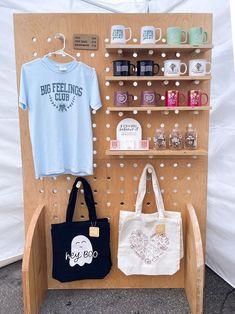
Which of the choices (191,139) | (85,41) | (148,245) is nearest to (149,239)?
(148,245)

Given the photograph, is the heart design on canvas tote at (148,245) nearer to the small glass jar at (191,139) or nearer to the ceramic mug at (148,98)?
the small glass jar at (191,139)

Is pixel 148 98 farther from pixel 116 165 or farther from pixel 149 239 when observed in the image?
pixel 149 239

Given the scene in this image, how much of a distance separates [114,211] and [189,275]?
22.2 inches

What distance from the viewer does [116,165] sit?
181 centimetres

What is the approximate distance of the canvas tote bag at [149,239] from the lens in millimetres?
1768

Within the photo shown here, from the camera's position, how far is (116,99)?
163cm

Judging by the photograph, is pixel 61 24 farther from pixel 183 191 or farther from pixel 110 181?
pixel 183 191

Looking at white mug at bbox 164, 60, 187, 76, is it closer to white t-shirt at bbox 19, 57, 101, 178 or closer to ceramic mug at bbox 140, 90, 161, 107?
ceramic mug at bbox 140, 90, 161, 107

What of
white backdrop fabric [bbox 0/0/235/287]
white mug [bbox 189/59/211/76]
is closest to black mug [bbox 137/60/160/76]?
white mug [bbox 189/59/211/76]

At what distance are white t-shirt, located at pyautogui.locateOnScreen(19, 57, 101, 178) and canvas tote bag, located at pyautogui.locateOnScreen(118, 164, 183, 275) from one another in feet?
1.22

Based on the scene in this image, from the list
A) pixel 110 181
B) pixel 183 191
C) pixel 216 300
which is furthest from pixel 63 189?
pixel 216 300

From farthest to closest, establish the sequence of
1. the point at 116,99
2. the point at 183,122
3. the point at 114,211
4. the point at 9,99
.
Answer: the point at 9,99 → the point at 114,211 → the point at 183,122 → the point at 116,99

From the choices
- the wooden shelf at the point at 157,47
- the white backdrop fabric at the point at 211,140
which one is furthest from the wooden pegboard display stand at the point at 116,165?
the white backdrop fabric at the point at 211,140

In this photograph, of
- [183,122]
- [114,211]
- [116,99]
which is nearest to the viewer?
[116,99]
